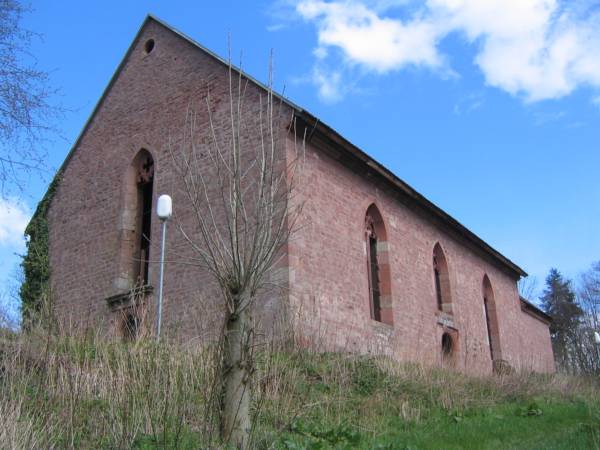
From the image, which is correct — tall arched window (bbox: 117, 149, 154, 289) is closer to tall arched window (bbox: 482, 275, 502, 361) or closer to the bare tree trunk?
the bare tree trunk

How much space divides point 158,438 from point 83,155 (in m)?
13.1

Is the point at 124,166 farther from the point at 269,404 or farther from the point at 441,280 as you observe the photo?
the point at 269,404

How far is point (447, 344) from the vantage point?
18.4 metres

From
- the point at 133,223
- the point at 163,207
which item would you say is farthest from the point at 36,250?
the point at 163,207

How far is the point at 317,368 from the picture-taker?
901cm

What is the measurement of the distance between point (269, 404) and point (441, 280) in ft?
42.3

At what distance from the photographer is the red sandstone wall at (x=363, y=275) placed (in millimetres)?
12500

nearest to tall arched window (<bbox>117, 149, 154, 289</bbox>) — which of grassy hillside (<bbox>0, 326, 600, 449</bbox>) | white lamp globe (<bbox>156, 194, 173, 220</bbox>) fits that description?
white lamp globe (<bbox>156, 194, 173, 220</bbox>)

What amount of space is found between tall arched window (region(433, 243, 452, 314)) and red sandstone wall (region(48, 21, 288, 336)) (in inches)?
321

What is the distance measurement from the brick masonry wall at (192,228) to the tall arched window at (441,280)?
0.23m

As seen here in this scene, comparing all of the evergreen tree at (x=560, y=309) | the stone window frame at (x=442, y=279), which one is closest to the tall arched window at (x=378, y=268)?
the stone window frame at (x=442, y=279)

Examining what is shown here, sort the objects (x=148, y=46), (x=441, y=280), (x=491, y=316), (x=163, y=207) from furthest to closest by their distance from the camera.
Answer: (x=491, y=316) → (x=441, y=280) → (x=148, y=46) → (x=163, y=207)

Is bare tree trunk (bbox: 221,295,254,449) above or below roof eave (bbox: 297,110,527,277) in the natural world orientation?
below

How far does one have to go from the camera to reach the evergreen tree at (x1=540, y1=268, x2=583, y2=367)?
45844 mm
